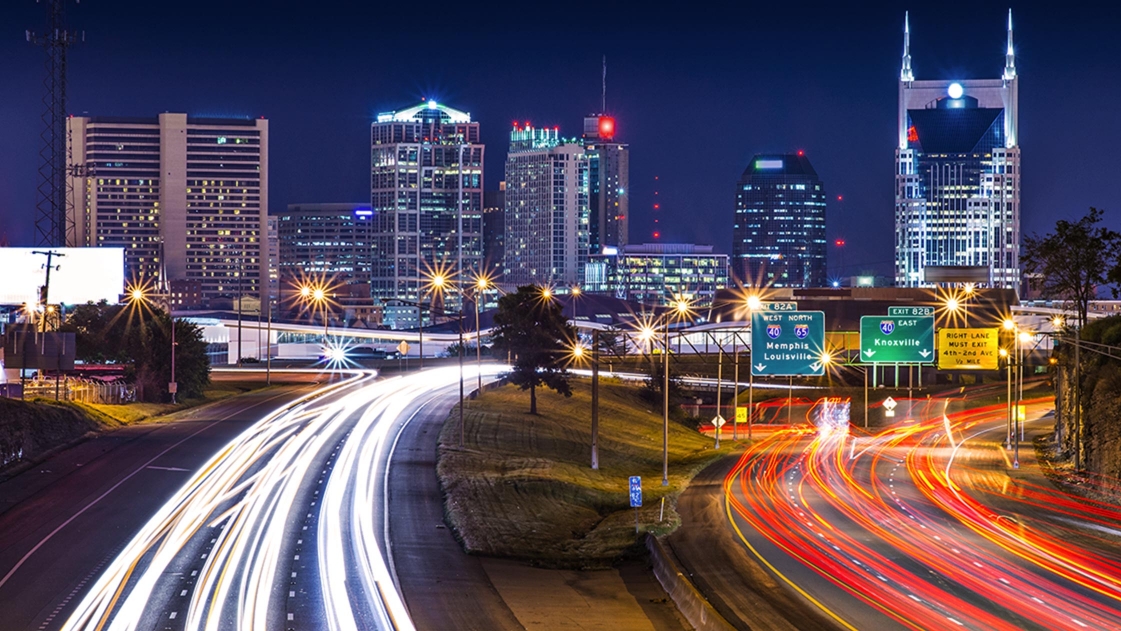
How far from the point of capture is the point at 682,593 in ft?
115

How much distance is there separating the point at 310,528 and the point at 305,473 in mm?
12734

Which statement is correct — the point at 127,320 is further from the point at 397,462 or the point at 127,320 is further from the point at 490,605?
the point at 490,605

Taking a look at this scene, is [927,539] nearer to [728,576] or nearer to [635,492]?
[635,492]

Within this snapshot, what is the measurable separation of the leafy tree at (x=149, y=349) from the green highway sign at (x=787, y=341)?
43.4 metres

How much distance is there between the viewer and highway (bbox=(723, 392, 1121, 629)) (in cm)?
3259

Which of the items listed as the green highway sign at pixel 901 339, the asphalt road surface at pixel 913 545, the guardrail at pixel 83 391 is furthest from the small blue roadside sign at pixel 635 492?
the guardrail at pixel 83 391

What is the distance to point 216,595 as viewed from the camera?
111 feet

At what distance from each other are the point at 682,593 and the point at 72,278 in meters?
123

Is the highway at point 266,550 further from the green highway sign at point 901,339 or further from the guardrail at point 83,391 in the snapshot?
the green highway sign at point 901,339

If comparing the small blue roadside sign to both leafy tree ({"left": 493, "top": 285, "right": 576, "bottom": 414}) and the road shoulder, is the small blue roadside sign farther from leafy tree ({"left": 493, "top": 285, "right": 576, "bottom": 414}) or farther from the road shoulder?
leafy tree ({"left": 493, "top": 285, "right": 576, "bottom": 414})

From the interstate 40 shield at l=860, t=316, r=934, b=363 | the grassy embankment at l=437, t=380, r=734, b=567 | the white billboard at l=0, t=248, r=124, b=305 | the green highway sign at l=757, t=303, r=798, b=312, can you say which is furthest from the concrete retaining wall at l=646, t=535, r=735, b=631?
the white billboard at l=0, t=248, r=124, b=305

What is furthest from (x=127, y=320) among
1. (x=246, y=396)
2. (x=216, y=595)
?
(x=216, y=595)

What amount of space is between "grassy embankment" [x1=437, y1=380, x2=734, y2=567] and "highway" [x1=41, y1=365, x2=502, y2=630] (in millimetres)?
3819

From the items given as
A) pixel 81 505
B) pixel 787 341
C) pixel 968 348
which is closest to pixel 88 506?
pixel 81 505
